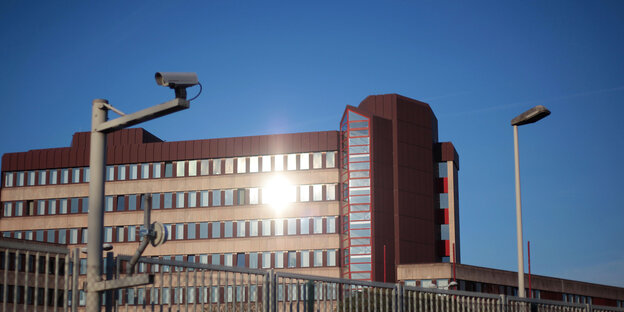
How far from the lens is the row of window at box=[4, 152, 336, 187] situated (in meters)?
95.9

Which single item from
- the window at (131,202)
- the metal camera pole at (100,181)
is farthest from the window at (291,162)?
the metal camera pole at (100,181)

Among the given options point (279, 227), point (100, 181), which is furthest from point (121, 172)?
point (100, 181)

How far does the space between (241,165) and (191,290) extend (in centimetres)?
8514

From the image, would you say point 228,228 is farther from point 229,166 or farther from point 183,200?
point 229,166

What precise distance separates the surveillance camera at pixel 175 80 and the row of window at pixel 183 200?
8367 cm

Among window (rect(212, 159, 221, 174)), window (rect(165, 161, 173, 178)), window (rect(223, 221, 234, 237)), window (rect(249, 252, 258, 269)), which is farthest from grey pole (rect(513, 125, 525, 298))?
window (rect(165, 161, 173, 178))

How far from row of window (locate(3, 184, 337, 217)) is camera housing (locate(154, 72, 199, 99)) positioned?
8369 cm

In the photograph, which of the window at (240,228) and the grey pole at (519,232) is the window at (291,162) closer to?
the window at (240,228)

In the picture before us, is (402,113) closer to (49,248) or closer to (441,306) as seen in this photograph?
(441,306)

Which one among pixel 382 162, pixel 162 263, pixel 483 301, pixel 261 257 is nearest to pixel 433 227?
pixel 382 162

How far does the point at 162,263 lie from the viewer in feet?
40.1

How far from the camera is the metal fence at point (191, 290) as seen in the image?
10.6 metres

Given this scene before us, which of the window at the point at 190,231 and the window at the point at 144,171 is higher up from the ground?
the window at the point at 144,171

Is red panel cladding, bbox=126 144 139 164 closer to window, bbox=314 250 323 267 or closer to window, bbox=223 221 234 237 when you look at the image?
window, bbox=223 221 234 237
